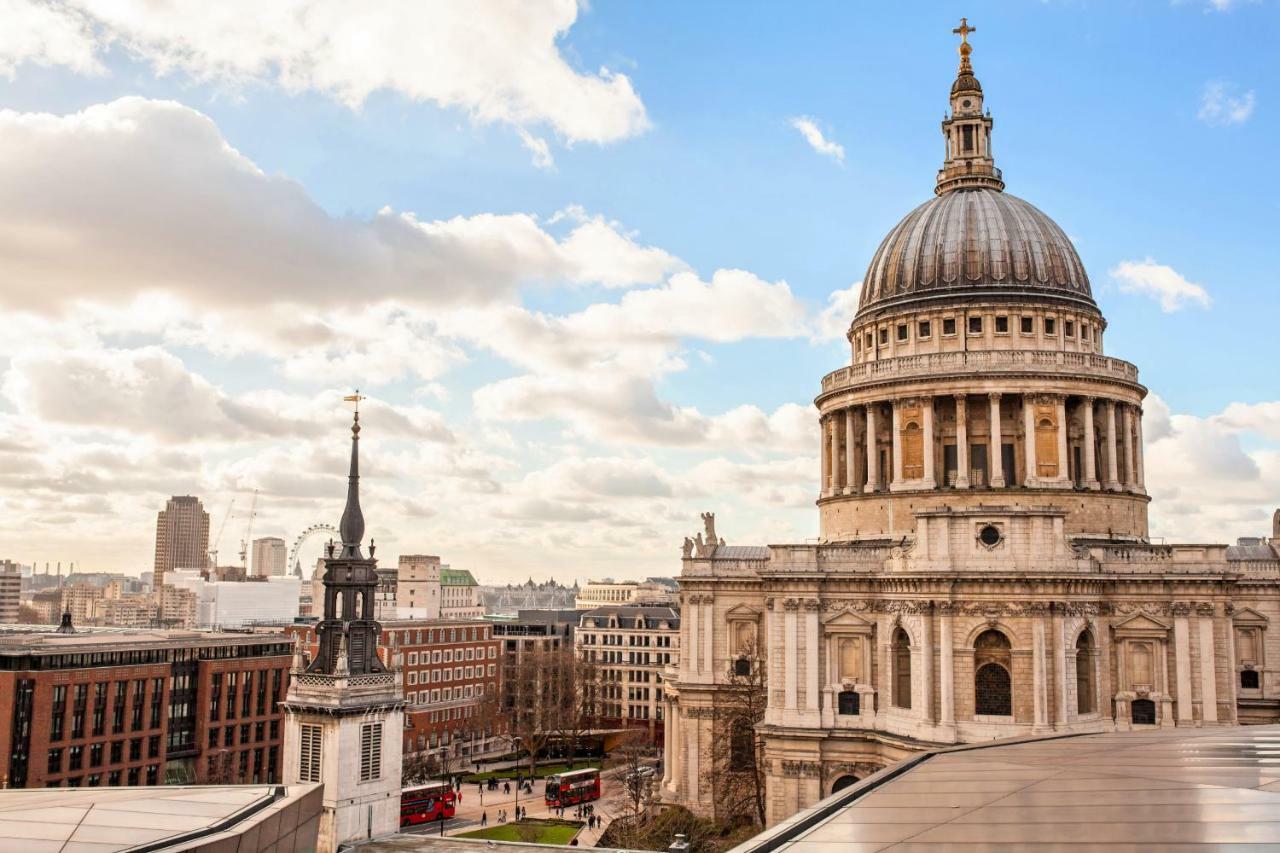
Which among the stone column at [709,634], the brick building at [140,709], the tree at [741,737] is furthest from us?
the brick building at [140,709]

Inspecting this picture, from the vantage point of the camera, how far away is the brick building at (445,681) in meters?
119

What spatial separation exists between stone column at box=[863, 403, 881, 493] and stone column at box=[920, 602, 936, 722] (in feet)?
52.2

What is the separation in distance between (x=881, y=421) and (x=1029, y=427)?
9524 millimetres

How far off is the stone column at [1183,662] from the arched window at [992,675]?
362 inches

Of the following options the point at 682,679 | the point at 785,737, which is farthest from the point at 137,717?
the point at 785,737

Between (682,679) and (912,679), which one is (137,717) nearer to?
(682,679)

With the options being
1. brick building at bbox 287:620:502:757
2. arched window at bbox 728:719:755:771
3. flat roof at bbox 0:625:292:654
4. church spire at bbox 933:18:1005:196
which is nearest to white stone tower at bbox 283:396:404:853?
arched window at bbox 728:719:755:771

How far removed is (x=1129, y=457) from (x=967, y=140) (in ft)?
88.5

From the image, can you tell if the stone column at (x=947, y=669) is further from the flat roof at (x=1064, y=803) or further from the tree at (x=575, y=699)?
the tree at (x=575, y=699)

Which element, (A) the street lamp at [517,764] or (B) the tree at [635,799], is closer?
(B) the tree at [635,799]

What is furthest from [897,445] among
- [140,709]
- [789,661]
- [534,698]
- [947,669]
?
[534,698]

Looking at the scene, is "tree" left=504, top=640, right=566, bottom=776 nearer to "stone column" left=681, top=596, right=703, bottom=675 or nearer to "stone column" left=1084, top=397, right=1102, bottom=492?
"stone column" left=681, top=596, right=703, bottom=675

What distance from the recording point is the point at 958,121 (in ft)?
284

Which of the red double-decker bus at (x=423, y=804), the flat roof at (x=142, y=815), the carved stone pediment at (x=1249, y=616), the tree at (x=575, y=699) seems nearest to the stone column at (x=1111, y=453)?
the carved stone pediment at (x=1249, y=616)
